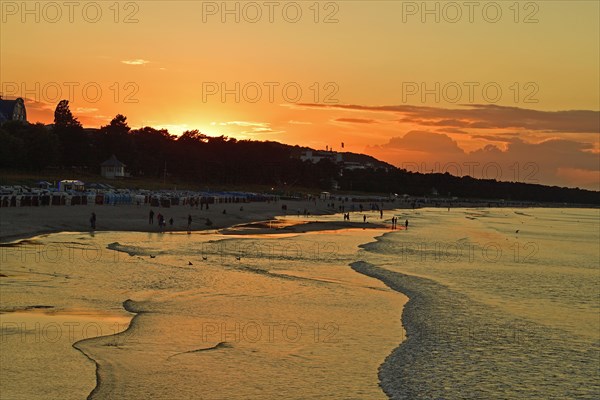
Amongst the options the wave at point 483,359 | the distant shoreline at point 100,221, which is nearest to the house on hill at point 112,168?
the distant shoreline at point 100,221

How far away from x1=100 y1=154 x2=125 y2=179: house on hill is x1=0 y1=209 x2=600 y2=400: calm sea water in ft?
248

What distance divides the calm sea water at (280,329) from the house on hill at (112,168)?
2974 inches

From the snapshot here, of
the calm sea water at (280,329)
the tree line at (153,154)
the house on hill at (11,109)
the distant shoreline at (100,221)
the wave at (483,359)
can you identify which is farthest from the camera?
the house on hill at (11,109)

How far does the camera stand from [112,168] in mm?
106938

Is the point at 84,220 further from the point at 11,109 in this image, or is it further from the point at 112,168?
the point at 11,109

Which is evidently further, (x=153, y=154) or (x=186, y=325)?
(x=153, y=154)

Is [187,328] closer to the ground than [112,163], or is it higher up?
closer to the ground

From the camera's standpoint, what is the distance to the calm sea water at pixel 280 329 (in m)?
12.3

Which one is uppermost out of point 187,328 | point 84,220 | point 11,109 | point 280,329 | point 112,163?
point 11,109

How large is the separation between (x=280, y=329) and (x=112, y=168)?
95.1 metres

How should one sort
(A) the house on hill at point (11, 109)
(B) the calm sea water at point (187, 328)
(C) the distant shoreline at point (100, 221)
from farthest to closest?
(A) the house on hill at point (11, 109), (C) the distant shoreline at point (100, 221), (B) the calm sea water at point (187, 328)

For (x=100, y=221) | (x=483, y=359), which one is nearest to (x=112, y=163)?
(x=100, y=221)

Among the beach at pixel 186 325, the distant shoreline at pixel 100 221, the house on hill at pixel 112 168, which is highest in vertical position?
the house on hill at pixel 112 168

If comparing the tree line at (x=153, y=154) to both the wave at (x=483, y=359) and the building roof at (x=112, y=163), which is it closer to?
the building roof at (x=112, y=163)
